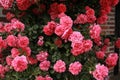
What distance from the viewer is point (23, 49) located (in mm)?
4285

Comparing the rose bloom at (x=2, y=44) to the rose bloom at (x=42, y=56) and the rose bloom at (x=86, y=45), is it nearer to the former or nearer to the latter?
the rose bloom at (x=42, y=56)

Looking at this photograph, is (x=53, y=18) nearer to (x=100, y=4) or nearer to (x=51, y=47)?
(x=51, y=47)

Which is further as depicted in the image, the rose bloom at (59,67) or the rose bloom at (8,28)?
the rose bloom at (8,28)

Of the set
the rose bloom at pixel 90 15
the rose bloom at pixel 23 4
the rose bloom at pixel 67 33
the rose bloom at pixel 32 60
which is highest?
the rose bloom at pixel 23 4

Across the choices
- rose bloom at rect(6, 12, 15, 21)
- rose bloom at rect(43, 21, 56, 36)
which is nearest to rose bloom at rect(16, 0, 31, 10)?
rose bloom at rect(6, 12, 15, 21)

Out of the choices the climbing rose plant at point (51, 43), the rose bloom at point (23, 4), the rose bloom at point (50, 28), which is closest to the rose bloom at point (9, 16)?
the climbing rose plant at point (51, 43)

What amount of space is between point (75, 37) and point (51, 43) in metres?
0.40

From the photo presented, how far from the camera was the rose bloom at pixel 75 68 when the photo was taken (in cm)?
421

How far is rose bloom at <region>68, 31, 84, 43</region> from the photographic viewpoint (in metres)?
4.19

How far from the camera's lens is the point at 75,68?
4230 mm

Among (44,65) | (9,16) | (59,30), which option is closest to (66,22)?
(59,30)

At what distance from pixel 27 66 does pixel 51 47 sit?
1.22 feet

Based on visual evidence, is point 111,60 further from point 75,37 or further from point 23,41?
point 23,41

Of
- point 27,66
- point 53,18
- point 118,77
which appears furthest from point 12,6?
point 118,77
